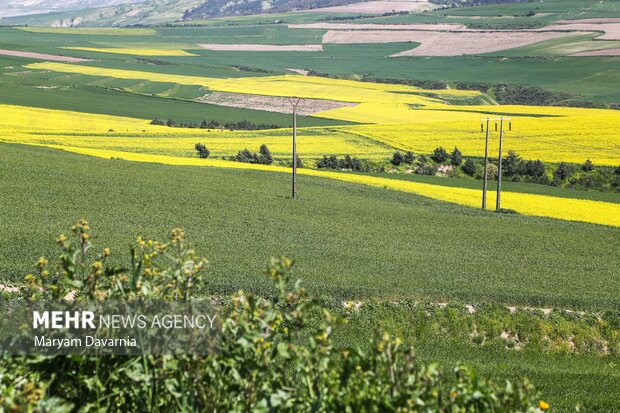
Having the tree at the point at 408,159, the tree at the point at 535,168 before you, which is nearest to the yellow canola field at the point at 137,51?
the tree at the point at 408,159

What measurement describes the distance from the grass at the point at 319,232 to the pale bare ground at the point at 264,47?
132m

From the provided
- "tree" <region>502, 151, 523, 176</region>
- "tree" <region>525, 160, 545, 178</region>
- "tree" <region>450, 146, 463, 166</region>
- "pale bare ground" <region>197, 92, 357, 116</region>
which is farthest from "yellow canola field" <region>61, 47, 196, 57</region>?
"tree" <region>525, 160, 545, 178</region>

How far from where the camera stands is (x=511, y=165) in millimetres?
62156

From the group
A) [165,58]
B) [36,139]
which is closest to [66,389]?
[36,139]

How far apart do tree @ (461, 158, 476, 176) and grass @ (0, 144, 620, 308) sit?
14.1 meters

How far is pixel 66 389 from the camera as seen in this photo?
246 inches

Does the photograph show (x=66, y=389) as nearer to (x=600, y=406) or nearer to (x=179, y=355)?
(x=179, y=355)

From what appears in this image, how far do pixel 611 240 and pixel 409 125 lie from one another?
41981 mm

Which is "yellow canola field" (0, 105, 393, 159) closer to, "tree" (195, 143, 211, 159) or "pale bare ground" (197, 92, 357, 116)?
"tree" (195, 143, 211, 159)

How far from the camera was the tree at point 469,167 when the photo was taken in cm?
6288

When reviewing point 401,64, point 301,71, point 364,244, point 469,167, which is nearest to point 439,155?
point 469,167

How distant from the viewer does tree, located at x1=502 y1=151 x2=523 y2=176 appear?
62.0 metres

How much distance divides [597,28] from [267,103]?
100836 millimetres

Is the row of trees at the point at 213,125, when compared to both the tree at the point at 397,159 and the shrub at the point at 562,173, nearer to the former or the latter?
the tree at the point at 397,159
